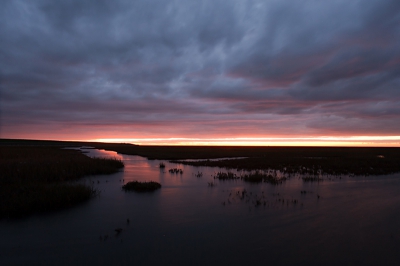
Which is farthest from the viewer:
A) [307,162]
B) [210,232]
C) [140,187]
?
[307,162]

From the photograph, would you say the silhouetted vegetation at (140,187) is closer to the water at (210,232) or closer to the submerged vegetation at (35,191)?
the water at (210,232)

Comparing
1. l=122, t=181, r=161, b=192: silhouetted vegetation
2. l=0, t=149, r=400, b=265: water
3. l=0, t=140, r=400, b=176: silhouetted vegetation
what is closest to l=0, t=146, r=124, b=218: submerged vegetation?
l=0, t=149, r=400, b=265: water

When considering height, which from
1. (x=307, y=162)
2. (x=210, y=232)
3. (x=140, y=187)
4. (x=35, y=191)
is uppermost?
(x=307, y=162)

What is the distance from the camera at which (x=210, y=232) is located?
31.5ft

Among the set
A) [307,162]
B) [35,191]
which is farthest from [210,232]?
[307,162]

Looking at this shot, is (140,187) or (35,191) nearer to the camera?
(35,191)

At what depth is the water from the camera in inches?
301

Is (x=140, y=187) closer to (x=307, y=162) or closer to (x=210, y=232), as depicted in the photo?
(x=210, y=232)

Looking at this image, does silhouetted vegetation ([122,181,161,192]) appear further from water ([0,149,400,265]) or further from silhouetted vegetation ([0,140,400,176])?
silhouetted vegetation ([0,140,400,176])

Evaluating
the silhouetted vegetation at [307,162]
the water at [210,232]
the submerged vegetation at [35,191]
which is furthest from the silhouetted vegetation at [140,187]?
the silhouetted vegetation at [307,162]

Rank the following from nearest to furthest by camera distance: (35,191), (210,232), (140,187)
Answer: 1. (210,232)
2. (35,191)
3. (140,187)

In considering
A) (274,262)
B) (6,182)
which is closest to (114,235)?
(274,262)

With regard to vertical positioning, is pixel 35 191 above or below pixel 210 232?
above

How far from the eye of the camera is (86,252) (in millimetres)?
7809
